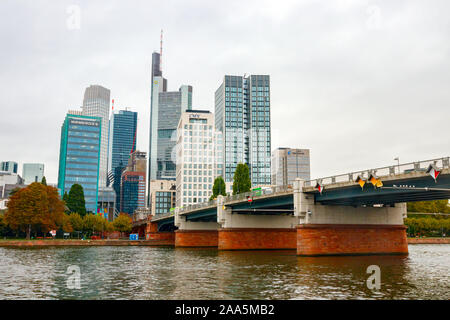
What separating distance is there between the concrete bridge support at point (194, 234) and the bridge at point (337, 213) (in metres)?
22.8

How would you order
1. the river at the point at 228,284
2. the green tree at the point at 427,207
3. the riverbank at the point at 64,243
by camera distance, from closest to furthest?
the river at the point at 228,284
the riverbank at the point at 64,243
the green tree at the point at 427,207

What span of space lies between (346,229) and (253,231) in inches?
1020

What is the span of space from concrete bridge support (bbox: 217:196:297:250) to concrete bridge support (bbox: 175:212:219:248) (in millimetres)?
24139

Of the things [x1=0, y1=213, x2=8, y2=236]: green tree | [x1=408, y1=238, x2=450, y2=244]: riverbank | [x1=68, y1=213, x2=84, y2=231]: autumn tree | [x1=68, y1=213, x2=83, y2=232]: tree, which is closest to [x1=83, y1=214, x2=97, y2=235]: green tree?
[x1=68, y1=213, x2=84, y2=231]: autumn tree

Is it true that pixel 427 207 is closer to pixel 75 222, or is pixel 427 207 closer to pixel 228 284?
pixel 75 222

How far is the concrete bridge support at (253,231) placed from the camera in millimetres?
76938

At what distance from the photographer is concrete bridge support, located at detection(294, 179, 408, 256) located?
5369cm

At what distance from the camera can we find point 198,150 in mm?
195500

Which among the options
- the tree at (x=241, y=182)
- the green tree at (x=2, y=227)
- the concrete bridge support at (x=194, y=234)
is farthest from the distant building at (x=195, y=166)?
the concrete bridge support at (x=194, y=234)

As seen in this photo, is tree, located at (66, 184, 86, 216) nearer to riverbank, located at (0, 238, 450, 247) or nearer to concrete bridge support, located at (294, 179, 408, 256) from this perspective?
riverbank, located at (0, 238, 450, 247)

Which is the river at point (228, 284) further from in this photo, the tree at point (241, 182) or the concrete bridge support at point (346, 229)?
the tree at point (241, 182)
